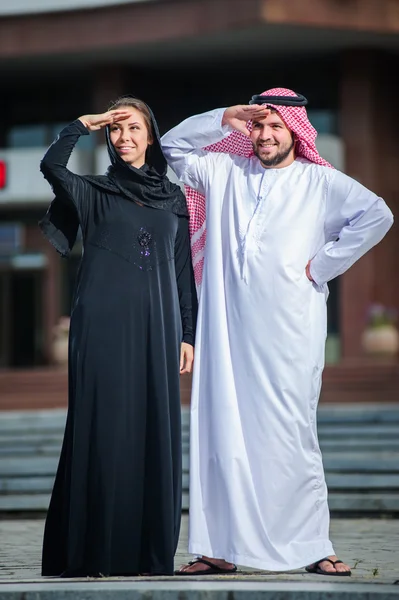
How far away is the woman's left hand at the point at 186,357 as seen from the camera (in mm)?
4840

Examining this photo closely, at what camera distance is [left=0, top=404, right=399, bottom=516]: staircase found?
27.2ft

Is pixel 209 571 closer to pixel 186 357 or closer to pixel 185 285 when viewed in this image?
pixel 186 357

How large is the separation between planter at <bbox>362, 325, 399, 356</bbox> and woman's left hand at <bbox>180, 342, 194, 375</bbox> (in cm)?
1292

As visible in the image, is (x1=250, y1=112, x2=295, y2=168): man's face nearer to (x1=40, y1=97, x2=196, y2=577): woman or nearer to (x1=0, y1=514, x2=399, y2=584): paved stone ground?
(x1=40, y1=97, x2=196, y2=577): woman

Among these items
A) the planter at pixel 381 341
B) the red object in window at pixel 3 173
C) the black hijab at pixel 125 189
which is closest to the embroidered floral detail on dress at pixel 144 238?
the black hijab at pixel 125 189

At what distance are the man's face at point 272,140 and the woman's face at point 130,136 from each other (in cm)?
43

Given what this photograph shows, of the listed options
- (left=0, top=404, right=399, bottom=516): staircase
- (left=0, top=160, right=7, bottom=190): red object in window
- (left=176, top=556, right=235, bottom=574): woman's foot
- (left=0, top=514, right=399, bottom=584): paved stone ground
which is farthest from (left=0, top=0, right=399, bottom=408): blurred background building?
(left=176, top=556, right=235, bottom=574): woman's foot

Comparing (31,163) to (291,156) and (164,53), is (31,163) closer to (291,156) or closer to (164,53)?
(164,53)

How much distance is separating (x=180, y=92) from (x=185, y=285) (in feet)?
53.4

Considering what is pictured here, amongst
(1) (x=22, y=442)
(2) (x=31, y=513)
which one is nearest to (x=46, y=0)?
(1) (x=22, y=442)

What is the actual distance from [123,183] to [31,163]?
1584 cm

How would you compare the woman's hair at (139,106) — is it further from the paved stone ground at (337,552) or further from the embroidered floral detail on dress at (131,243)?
the paved stone ground at (337,552)

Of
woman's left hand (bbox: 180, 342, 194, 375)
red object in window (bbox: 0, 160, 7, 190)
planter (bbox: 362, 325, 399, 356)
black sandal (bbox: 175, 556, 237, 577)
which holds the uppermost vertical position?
red object in window (bbox: 0, 160, 7, 190)

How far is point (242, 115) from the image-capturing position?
4809 millimetres
